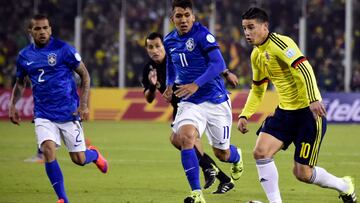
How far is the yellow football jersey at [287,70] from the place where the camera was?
8.99 meters

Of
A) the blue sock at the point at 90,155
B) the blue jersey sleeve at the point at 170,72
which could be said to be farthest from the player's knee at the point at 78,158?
the blue jersey sleeve at the point at 170,72

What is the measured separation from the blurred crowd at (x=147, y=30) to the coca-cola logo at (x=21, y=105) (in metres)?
1.29

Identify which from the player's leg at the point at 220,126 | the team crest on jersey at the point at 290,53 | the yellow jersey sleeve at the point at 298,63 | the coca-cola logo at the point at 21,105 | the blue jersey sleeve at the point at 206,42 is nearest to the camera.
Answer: the yellow jersey sleeve at the point at 298,63

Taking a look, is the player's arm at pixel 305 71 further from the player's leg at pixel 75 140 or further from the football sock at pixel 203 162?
the football sock at pixel 203 162

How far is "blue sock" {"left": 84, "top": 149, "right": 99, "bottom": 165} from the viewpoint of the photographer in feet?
38.2

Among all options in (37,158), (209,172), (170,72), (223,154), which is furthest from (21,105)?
(170,72)

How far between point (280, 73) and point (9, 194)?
168 inches

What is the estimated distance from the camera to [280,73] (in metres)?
9.37

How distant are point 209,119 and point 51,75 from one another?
79.5 inches

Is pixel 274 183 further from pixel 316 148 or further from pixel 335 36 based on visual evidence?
pixel 335 36

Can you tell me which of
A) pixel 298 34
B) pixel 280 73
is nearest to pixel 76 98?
pixel 280 73

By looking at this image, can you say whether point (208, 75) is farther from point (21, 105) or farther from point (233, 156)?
point (21, 105)

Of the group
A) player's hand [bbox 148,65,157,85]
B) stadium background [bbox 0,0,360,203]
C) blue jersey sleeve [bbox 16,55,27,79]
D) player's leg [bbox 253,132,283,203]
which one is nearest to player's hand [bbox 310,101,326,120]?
player's leg [bbox 253,132,283,203]

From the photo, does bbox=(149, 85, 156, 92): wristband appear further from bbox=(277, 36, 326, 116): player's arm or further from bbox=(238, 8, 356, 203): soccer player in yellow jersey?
bbox=(277, 36, 326, 116): player's arm
